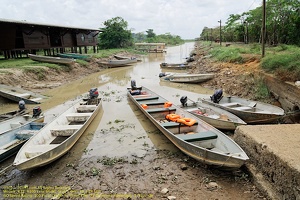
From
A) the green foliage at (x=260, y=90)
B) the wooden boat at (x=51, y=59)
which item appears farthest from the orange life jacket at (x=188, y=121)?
→ the wooden boat at (x=51, y=59)

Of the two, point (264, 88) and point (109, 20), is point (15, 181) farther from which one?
point (109, 20)

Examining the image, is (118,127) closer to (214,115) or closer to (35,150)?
(35,150)

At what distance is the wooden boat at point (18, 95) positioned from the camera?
39.5ft

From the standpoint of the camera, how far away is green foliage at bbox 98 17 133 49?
147ft

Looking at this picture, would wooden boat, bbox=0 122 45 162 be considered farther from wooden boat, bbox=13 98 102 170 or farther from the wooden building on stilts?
the wooden building on stilts

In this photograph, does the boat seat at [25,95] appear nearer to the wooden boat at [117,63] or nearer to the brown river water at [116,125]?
the brown river water at [116,125]

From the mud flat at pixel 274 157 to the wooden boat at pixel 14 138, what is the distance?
6.42 metres

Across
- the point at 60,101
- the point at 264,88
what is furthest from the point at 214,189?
the point at 60,101

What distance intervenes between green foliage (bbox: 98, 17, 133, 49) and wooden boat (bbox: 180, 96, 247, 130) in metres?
38.9

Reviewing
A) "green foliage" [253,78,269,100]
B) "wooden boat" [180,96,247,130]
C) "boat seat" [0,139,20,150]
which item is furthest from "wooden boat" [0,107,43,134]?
"green foliage" [253,78,269,100]

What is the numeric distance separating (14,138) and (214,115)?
7.21m

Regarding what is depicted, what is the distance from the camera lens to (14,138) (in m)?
6.95

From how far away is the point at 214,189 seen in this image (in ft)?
15.8

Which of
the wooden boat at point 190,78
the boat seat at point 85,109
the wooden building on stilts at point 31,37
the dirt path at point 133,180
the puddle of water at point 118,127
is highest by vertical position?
the wooden building on stilts at point 31,37
